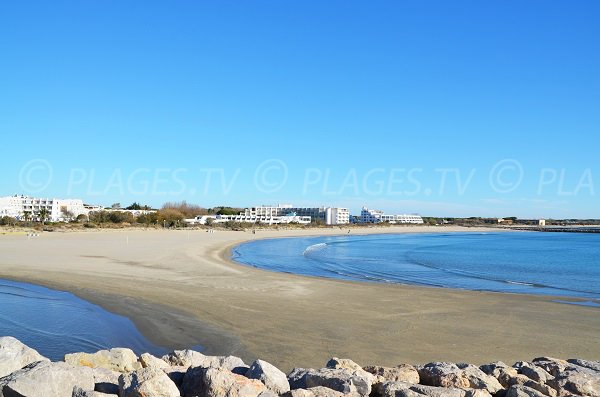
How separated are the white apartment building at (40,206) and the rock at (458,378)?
12555cm

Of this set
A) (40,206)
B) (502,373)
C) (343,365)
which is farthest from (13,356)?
(40,206)

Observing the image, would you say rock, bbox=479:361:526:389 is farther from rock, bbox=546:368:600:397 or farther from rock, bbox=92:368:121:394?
rock, bbox=92:368:121:394

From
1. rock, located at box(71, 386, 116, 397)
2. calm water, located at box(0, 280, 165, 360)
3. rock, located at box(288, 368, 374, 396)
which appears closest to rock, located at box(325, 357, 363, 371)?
rock, located at box(288, 368, 374, 396)

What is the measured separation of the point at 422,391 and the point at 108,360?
3.79m

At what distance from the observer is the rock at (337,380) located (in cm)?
538

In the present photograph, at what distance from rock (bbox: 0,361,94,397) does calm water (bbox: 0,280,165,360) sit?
13.0 ft

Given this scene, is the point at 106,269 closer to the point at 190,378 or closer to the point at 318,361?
the point at 318,361

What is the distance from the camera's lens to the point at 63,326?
11.3 metres

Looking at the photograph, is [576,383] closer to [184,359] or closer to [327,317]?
[184,359]

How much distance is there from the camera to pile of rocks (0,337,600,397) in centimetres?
495

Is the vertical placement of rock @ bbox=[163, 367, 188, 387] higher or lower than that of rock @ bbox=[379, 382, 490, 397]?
lower

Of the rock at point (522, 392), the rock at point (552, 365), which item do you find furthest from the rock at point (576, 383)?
the rock at point (522, 392)

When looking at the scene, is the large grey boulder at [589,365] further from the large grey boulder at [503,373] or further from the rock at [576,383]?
the large grey boulder at [503,373]

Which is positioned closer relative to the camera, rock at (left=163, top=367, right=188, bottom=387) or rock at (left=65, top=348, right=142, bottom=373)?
rock at (left=163, top=367, right=188, bottom=387)
